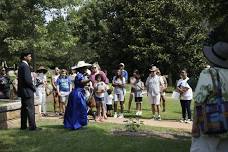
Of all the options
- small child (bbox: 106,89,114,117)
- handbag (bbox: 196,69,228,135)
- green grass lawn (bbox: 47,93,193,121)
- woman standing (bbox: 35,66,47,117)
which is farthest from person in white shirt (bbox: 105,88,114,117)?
handbag (bbox: 196,69,228,135)

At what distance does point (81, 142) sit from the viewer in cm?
1041

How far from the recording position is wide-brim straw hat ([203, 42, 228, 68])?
15.1 feet

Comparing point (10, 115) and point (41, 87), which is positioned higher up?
point (41, 87)

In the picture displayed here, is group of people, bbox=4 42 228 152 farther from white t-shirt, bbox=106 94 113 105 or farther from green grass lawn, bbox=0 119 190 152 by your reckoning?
green grass lawn, bbox=0 119 190 152

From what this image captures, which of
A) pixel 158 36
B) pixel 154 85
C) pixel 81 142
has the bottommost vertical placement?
pixel 81 142

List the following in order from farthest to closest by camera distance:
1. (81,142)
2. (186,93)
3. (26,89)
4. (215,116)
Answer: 1. (186,93)
2. (26,89)
3. (81,142)
4. (215,116)

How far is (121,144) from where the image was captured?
10.3 m

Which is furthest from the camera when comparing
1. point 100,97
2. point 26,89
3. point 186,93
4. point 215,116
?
point 186,93

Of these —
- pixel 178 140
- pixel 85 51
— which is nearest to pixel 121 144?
pixel 178 140

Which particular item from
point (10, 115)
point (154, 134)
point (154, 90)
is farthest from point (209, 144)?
point (154, 90)

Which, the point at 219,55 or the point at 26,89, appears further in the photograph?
the point at 26,89

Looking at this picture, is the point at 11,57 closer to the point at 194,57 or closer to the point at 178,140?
the point at 194,57

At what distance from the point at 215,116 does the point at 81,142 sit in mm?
6272

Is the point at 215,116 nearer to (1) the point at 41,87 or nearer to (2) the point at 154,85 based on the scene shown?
(2) the point at 154,85
